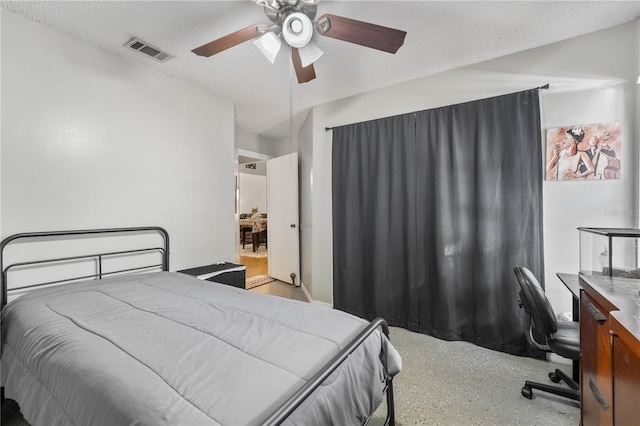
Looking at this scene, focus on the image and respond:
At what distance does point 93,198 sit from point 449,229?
3103mm

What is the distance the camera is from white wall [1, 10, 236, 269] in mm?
1886

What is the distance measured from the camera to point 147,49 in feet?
7.48

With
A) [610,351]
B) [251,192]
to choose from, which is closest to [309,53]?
[610,351]

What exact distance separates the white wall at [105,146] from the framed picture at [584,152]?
3.23 m

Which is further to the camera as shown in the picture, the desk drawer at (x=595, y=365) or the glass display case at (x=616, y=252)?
the glass display case at (x=616, y=252)

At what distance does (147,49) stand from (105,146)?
0.88 m

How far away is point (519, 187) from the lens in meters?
2.31

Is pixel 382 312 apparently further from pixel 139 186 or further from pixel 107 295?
pixel 139 186

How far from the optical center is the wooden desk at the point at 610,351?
33.0 inches

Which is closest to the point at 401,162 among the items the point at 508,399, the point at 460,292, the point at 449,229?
the point at 449,229

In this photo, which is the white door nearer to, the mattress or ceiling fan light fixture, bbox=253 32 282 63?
ceiling fan light fixture, bbox=253 32 282 63

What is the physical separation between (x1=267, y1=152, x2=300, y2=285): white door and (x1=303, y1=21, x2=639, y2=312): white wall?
2277mm

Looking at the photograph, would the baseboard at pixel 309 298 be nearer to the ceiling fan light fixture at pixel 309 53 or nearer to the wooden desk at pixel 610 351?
the wooden desk at pixel 610 351

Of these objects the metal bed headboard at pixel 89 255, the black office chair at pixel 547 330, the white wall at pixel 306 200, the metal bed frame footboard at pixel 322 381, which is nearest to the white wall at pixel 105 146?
the metal bed headboard at pixel 89 255
